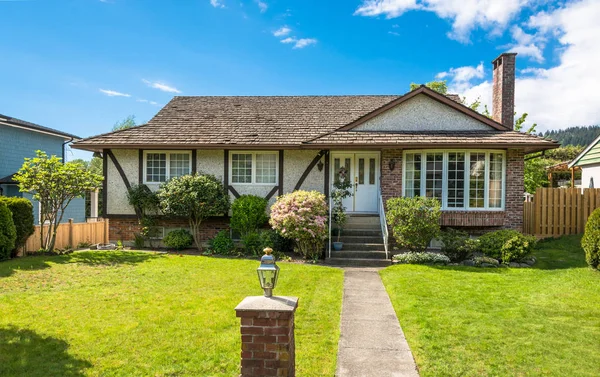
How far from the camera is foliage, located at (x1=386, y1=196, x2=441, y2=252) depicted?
10727 mm

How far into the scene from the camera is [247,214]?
12.4 m

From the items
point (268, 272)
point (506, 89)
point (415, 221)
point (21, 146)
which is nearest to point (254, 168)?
point (415, 221)

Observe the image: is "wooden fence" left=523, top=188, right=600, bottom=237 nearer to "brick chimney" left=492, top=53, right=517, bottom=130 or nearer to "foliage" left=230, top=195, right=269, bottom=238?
"brick chimney" left=492, top=53, right=517, bottom=130

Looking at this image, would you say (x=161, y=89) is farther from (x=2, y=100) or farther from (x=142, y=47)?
(x=142, y=47)

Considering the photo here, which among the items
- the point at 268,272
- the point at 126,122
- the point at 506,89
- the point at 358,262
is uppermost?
the point at 126,122

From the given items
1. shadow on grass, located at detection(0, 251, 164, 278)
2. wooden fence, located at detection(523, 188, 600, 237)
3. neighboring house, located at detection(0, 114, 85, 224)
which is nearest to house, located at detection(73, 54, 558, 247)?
wooden fence, located at detection(523, 188, 600, 237)

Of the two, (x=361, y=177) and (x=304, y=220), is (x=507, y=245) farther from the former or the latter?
(x=304, y=220)

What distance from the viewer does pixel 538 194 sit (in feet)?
42.8

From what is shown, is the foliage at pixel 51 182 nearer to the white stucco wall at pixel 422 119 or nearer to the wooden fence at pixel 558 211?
the white stucco wall at pixel 422 119

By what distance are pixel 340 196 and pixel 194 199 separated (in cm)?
479

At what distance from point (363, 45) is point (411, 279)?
11947mm

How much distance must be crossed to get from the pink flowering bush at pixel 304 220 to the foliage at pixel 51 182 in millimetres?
6134

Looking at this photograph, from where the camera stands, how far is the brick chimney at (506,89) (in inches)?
523

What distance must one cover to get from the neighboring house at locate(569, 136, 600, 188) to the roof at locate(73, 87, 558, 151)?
7201 millimetres
